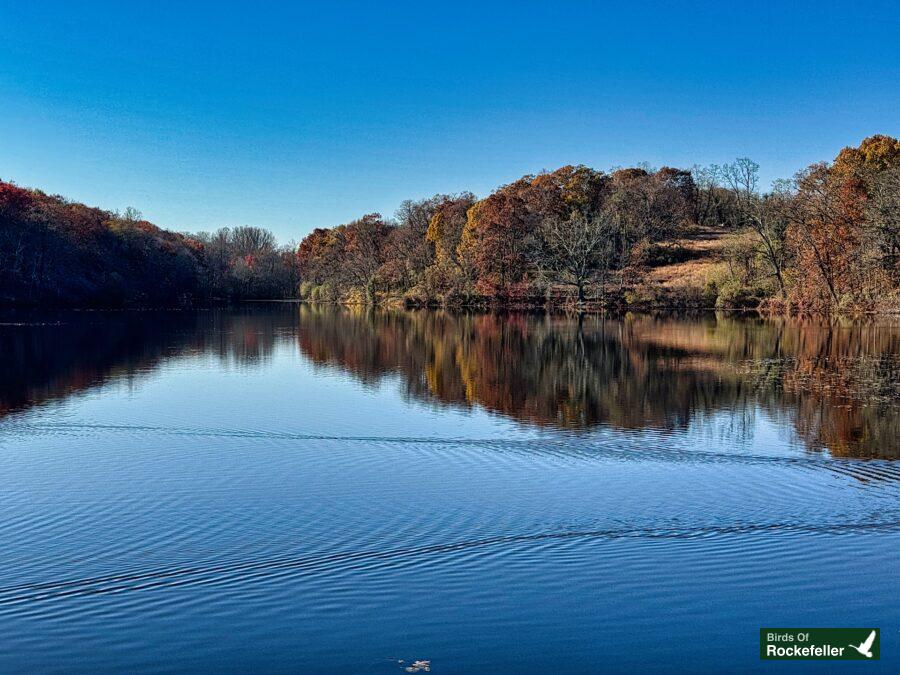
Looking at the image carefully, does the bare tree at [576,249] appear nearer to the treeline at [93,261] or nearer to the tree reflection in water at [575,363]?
the tree reflection in water at [575,363]

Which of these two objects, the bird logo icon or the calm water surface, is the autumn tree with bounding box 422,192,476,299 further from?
the bird logo icon

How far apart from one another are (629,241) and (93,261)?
222ft

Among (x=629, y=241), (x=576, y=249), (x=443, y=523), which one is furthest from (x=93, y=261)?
(x=443, y=523)

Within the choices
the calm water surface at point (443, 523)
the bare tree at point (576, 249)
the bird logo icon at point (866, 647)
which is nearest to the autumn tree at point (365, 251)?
the bare tree at point (576, 249)

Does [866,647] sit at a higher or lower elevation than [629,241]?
lower

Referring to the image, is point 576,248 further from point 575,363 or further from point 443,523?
point 443,523

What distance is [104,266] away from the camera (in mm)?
99750

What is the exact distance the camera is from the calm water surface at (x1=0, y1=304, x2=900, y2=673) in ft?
26.1

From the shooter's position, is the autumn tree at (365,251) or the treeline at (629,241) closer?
the treeline at (629,241)

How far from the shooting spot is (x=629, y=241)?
9731cm

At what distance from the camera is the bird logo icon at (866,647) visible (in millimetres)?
7702

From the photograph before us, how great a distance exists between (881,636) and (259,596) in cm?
669

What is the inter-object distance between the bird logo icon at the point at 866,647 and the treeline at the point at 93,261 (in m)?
92.3

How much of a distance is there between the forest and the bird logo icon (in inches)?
2225
